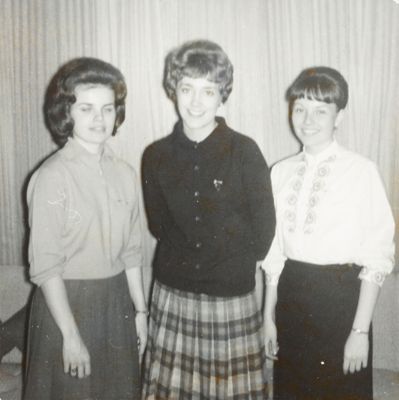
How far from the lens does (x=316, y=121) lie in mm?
1481

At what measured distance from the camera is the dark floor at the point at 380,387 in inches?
77.8

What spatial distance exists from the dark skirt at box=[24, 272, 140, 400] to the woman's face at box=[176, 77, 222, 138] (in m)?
0.55

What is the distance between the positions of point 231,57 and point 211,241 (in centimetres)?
93

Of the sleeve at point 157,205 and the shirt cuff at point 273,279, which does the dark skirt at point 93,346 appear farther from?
the shirt cuff at point 273,279

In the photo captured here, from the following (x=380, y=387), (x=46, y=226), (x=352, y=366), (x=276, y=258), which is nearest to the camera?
(x=46, y=226)

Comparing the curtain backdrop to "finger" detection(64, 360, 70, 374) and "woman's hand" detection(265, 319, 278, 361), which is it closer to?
"woman's hand" detection(265, 319, 278, 361)

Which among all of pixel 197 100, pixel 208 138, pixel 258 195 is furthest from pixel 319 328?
pixel 197 100

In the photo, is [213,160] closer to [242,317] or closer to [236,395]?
[242,317]

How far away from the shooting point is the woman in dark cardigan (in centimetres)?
146

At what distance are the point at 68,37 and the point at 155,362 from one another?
1416mm

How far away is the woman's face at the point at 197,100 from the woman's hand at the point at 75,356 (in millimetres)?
717

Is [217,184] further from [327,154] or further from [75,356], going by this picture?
[75,356]

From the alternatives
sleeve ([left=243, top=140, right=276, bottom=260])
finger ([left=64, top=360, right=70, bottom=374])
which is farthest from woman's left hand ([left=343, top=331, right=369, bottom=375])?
finger ([left=64, top=360, right=70, bottom=374])

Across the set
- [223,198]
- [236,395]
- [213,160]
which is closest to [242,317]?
[236,395]
